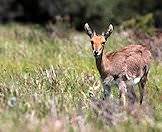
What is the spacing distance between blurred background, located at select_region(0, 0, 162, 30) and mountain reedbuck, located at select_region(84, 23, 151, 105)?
15.3 meters

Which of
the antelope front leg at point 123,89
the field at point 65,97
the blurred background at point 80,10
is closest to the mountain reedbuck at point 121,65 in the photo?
the antelope front leg at point 123,89

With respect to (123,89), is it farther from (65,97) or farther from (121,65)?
(65,97)

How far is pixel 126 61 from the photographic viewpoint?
1059 cm

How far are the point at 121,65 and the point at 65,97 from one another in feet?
4.95

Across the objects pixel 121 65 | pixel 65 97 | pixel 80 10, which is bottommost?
pixel 65 97

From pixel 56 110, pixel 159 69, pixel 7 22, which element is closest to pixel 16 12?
pixel 7 22

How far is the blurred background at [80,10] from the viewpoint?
28000 mm

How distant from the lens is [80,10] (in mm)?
29656

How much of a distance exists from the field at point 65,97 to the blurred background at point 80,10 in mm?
11859

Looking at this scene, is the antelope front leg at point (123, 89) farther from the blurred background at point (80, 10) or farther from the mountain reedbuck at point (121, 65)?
the blurred background at point (80, 10)

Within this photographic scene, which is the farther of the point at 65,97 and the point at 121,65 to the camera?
the point at 121,65

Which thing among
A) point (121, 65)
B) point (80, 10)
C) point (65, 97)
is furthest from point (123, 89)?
point (80, 10)

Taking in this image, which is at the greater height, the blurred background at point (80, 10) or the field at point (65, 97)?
the blurred background at point (80, 10)

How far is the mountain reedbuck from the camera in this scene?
9.91 metres
